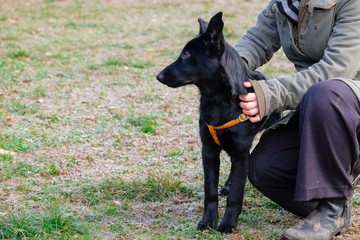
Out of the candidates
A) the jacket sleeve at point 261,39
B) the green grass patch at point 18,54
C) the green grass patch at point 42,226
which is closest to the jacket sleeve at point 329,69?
the jacket sleeve at point 261,39

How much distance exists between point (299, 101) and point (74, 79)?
4220mm

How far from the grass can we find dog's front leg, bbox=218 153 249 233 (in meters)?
0.07

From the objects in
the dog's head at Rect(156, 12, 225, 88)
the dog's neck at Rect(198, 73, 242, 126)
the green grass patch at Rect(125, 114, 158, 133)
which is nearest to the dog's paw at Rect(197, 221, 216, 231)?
the dog's neck at Rect(198, 73, 242, 126)

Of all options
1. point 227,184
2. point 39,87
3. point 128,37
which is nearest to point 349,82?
point 227,184

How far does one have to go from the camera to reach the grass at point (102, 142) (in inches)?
119

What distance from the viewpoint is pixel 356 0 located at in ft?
9.01

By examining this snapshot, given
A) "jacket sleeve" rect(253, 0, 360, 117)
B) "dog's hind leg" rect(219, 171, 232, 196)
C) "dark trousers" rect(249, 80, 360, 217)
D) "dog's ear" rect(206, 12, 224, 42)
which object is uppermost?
"dog's ear" rect(206, 12, 224, 42)

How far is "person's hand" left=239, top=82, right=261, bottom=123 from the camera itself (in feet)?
8.93

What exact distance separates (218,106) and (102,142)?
1.90 metres

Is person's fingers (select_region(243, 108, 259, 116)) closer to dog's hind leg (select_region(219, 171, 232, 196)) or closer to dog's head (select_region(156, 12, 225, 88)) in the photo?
dog's head (select_region(156, 12, 225, 88))

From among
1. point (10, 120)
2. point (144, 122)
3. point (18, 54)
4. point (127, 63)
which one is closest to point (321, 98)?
point (144, 122)

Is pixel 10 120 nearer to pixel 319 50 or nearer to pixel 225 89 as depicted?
pixel 225 89

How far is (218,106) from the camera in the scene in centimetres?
290

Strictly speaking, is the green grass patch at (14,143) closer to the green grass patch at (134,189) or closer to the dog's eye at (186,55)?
the green grass patch at (134,189)
